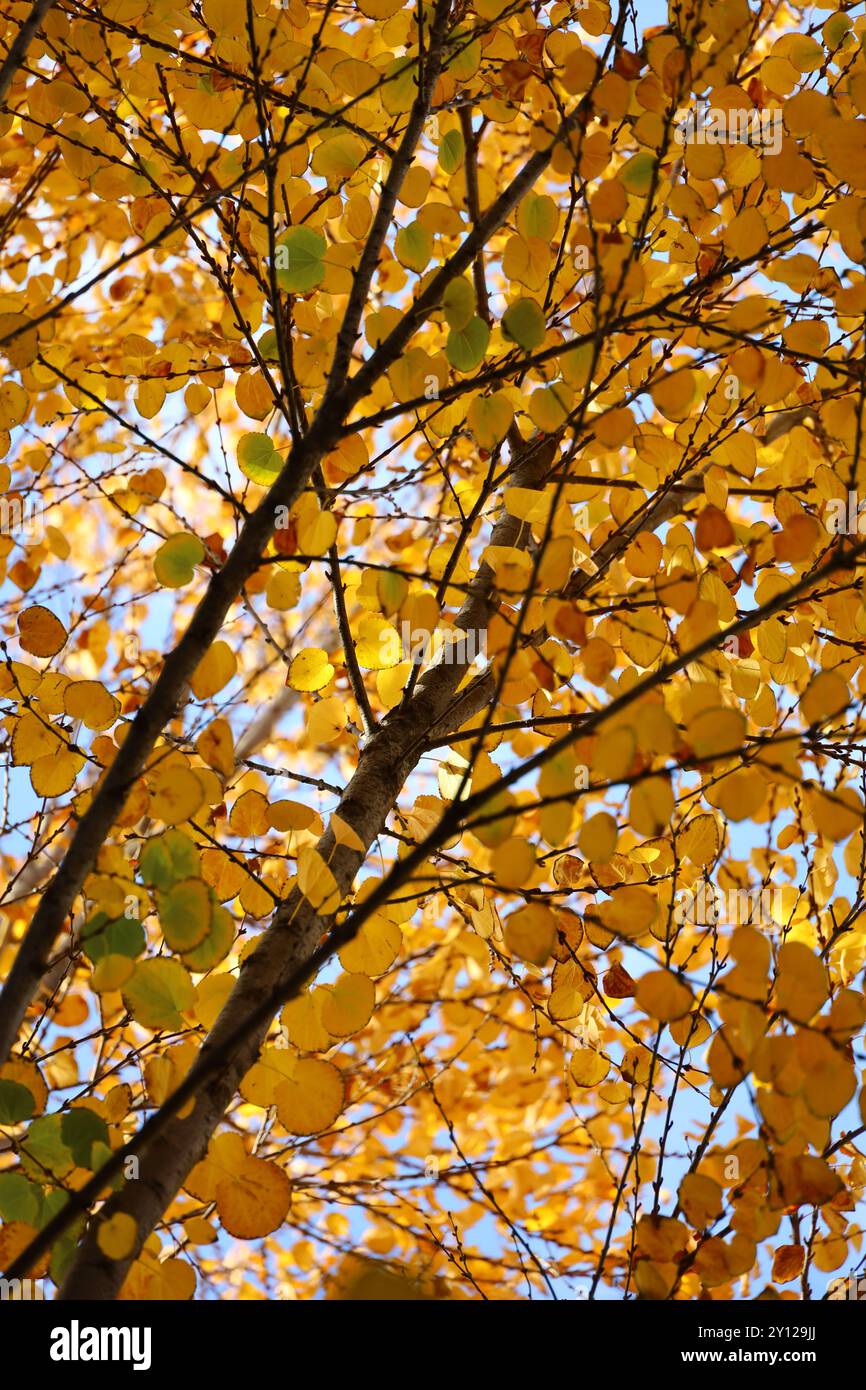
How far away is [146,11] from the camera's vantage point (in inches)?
80.0

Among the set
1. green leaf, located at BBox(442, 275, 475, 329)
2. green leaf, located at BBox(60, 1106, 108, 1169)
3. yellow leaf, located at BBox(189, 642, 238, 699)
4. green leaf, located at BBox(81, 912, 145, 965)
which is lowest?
green leaf, located at BBox(60, 1106, 108, 1169)

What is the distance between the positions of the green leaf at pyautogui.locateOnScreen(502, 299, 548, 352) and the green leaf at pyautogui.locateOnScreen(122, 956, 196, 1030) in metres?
1.01

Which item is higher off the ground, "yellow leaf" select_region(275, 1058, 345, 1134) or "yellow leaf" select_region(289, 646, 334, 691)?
"yellow leaf" select_region(289, 646, 334, 691)

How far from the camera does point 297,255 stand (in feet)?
5.49

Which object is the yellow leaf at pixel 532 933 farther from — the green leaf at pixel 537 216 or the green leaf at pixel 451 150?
the green leaf at pixel 451 150

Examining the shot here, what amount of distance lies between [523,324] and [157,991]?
1.07 metres

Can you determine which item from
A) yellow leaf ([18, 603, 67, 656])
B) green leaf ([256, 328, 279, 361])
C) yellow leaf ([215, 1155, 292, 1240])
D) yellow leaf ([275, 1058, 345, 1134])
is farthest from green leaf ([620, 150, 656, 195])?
yellow leaf ([215, 1155, 292, 1240])

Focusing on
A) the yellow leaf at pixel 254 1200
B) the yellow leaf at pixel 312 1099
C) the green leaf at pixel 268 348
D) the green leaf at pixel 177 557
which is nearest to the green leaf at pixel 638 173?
the green leaf at pixel 268 348

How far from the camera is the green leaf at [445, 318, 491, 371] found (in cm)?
147

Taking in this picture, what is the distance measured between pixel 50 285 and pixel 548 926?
2.48m

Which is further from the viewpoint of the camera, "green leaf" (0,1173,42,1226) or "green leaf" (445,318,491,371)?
"green leaf" (445,318,491,371)

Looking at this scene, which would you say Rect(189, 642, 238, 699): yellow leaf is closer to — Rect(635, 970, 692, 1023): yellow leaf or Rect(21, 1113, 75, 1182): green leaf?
Rect(21, 1113, 75, 1182): green leaf
